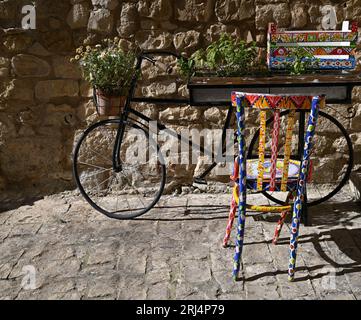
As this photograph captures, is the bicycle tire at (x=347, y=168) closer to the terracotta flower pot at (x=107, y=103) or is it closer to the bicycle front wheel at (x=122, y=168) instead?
the bicycle front wheel at (x=122, y=168)

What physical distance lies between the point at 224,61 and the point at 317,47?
673mm

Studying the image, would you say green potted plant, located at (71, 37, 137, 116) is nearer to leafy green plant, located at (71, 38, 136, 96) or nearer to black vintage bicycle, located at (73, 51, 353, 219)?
leafy green plant, located at (71, 38, 136, 96)

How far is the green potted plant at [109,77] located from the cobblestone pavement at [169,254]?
900mm

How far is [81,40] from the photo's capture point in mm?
4281

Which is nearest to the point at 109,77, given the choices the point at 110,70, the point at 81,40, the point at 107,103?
the point at 110,70

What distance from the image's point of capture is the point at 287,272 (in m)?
3.13

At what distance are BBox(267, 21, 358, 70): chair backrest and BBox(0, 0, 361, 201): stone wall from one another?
0.44 meters

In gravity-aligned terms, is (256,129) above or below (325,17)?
below

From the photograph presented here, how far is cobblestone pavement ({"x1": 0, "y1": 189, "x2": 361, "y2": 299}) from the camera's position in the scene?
2969 millimetres

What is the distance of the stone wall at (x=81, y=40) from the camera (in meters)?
4.21

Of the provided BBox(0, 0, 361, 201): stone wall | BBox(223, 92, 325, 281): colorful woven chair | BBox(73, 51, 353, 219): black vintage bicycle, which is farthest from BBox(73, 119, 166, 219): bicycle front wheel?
BBox(223, 92, 325, 281): colorful woven chair

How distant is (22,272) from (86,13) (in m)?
2.14
